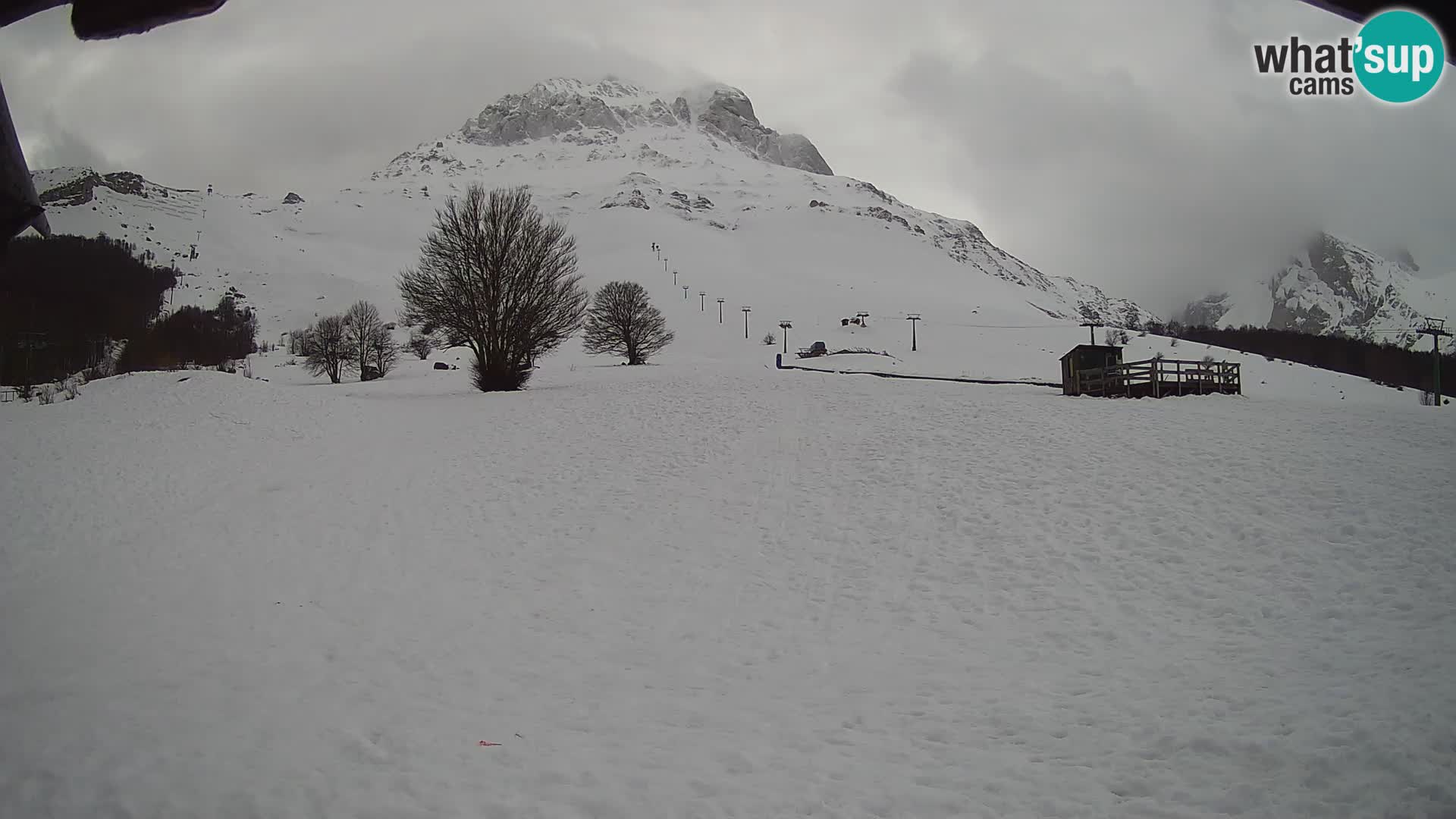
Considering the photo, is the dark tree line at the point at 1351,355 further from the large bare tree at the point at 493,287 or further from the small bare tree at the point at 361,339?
the small bare tree at the point at 361,339

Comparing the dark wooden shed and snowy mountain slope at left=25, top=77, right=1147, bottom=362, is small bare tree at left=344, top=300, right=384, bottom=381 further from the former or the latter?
snowy mountain slope at left=25, top=77, right=1147, bottom=362

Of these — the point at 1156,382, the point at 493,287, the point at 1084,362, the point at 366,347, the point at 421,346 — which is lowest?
the point at 1156,382

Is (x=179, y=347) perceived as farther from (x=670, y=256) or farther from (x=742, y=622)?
(x=670, y=256)

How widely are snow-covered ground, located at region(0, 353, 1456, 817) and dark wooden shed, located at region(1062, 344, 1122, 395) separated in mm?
7588

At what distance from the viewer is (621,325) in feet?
180

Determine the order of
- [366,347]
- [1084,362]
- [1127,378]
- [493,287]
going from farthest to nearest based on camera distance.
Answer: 1. [366,347]
2. [493,287]
3. [1084,362]
4. [1127,378]

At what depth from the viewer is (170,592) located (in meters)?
11.0

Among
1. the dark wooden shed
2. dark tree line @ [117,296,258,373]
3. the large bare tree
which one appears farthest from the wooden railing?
dark tree line @ [117,296,258,373]

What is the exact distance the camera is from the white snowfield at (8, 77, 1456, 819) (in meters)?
6.00

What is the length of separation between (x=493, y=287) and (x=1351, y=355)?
89101mm

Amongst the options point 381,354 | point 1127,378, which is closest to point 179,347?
point 381,354

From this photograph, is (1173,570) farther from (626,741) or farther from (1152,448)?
(626,741)

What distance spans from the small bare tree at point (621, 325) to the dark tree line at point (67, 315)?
28185mm

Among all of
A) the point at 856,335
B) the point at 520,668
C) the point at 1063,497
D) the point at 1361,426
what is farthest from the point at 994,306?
→ the point at 520,668
